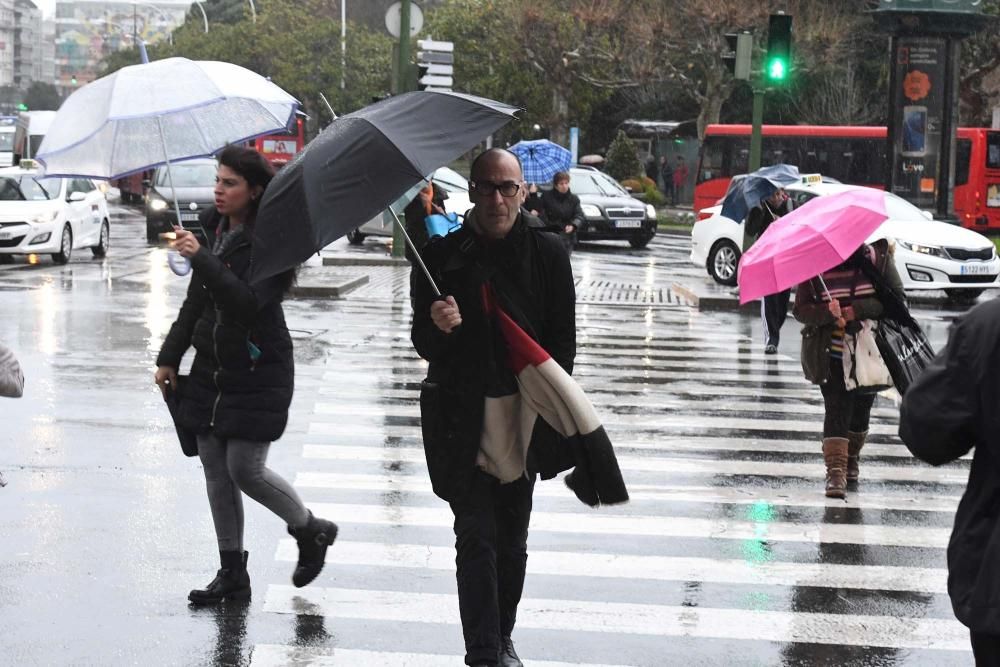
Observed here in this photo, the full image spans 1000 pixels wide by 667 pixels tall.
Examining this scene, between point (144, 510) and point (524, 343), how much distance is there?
339cm

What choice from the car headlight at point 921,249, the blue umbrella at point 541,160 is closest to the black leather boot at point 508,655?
the blue umbrella at point 541,160

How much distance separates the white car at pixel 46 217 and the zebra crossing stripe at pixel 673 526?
1604 centimetres

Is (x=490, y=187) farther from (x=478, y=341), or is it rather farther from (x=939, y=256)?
(x=939, y=256)

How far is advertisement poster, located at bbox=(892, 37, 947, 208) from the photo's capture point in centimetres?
2719

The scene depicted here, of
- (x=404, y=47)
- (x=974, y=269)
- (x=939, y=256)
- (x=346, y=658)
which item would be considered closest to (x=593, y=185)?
(x=404, y=47)

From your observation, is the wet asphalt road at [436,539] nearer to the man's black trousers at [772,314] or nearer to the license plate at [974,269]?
the man's black trousers at [772,314]

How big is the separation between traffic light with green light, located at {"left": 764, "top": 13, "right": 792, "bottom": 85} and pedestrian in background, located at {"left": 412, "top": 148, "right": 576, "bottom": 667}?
620 inches

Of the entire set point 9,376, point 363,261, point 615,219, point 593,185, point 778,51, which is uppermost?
point 778,51

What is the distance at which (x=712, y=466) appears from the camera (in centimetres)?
938

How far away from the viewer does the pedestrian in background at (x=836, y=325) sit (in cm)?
838

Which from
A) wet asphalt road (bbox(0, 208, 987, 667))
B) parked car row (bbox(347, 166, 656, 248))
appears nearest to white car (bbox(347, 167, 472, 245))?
parked car row (bbox(347, 166, 656, 248))

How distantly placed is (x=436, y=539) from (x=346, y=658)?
1.85m

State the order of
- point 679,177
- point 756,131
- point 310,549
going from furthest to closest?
1. point 679,177
2. point 756,131
3. point 310,549

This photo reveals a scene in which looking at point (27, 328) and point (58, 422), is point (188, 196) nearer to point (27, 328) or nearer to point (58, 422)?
point (27, 328)
